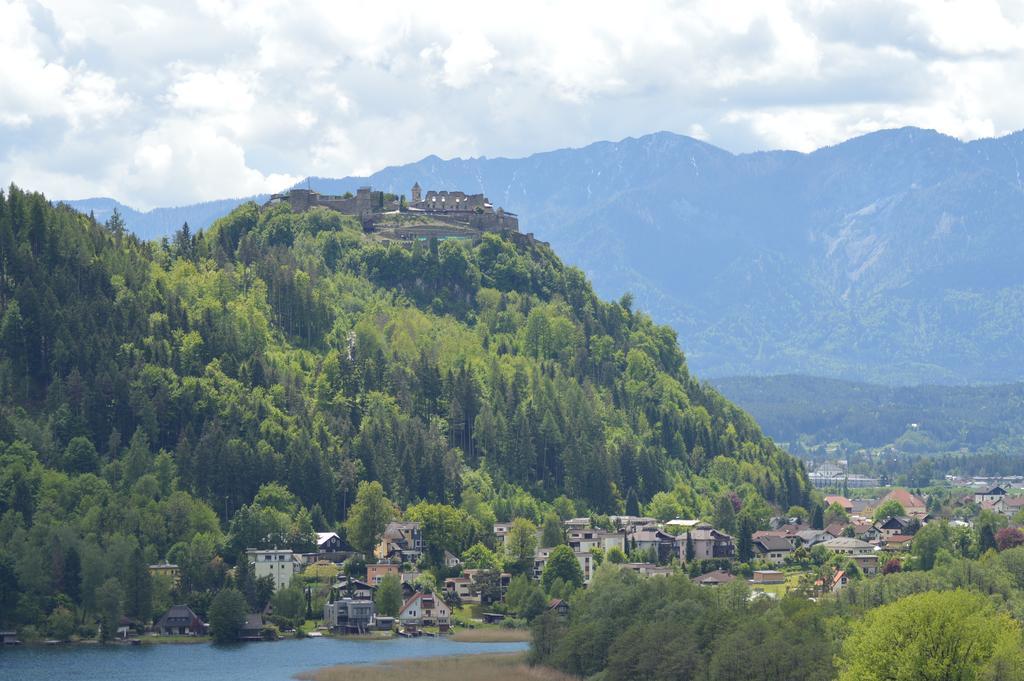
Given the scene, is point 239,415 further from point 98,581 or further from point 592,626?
point 592,626

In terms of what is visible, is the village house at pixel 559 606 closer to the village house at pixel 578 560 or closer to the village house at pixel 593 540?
the village house at pixel 578 560

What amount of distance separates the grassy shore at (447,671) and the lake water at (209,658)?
2512 millimetres

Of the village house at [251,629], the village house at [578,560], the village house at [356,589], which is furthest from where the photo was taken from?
the village house at [578,560]

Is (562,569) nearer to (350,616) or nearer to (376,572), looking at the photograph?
(376,572)

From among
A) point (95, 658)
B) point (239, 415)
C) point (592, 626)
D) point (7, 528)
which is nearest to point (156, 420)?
point (239, 415)

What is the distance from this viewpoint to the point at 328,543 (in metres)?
184

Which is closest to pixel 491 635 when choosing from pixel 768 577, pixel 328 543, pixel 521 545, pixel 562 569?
pixel 562 569

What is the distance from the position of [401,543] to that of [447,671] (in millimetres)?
43352

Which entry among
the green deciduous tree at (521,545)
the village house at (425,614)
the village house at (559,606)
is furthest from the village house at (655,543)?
the village house at (425,614)

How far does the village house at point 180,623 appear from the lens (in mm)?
161625

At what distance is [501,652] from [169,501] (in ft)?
114

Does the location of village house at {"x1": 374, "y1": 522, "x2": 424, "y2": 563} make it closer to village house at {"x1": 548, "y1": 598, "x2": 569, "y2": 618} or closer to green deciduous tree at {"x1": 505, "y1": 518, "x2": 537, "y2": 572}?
green deciduous tree at {"x1": 505, "y1": 518, "x2": 537, "y2": 572}

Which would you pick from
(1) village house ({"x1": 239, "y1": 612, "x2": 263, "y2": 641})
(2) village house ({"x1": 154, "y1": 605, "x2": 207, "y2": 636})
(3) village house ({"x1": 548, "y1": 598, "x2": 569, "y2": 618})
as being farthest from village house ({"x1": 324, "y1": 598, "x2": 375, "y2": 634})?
(3) village house ({"x1": 548, "y1": 598, "x2": 569, "y2": 618})

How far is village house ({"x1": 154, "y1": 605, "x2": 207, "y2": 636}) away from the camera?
161625mm
